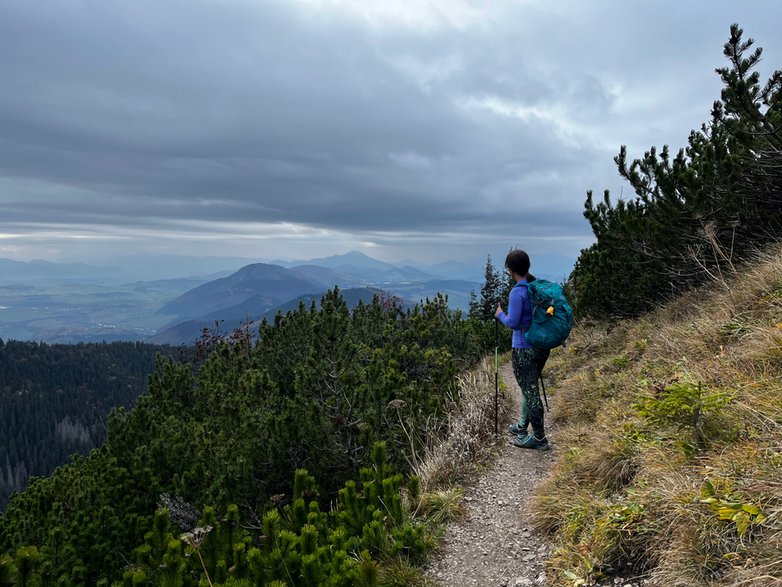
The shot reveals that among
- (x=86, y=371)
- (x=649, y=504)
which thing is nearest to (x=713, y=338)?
(x=649, y=504)

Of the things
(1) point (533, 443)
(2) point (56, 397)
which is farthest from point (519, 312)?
(2) point (56, 397)

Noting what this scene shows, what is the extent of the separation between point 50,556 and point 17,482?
12802cm

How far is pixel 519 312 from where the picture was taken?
210 inches

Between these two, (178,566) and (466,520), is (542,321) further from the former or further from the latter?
(178,566)

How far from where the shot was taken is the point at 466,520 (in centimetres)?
429

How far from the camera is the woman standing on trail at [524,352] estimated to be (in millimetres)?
5359

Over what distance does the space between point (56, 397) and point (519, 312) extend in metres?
173

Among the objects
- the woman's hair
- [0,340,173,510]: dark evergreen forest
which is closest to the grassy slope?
the woman's hair

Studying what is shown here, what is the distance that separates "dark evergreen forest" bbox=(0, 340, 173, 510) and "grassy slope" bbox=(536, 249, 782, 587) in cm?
10860

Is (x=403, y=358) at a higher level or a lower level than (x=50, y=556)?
higher

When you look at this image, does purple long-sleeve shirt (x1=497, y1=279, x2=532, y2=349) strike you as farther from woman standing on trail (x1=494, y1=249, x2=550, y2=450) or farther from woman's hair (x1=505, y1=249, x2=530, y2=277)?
woman's hair (x1=505, y1=249, x2=530, y2=277)

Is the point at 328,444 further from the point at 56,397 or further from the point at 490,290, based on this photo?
the point at 56,397

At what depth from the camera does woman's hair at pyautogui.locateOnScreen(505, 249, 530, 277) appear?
5367mm

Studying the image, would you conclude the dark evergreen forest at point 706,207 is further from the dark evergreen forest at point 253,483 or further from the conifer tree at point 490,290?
the conifer tree at point 490,290
